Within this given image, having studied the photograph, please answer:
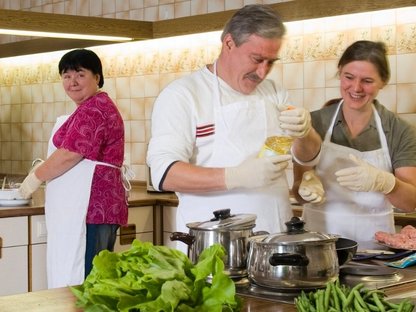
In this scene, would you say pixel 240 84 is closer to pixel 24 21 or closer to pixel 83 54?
pixel 83 54

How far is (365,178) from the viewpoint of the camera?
8.80 feet

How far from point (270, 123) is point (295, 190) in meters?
0.31

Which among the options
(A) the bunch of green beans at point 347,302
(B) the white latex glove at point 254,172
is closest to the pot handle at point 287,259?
(A) the bunch of green beans at point 347,302

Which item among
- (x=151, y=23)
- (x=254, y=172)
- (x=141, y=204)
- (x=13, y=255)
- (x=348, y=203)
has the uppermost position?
(x=151, y=23)

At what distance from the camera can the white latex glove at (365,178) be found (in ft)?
8.80

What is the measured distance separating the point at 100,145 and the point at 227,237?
169cm

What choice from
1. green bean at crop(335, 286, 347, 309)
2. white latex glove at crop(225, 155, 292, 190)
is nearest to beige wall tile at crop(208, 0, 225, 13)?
white latex glove at crop(225, 155, 292, 190)

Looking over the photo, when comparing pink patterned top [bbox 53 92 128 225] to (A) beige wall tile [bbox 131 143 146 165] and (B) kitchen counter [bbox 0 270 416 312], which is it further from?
(B) kitchen counter [bbox 0 270 416 312]

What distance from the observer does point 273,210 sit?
8.83ft

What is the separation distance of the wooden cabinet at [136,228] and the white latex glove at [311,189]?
1.75 meters

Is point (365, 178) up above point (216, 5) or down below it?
below

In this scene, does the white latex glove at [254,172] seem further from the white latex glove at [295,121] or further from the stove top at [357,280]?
the stove top at [357,280]

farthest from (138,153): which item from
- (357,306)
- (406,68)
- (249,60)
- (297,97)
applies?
(357,306)

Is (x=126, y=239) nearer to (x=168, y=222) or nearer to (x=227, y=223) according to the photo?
(x=168, y=222)
